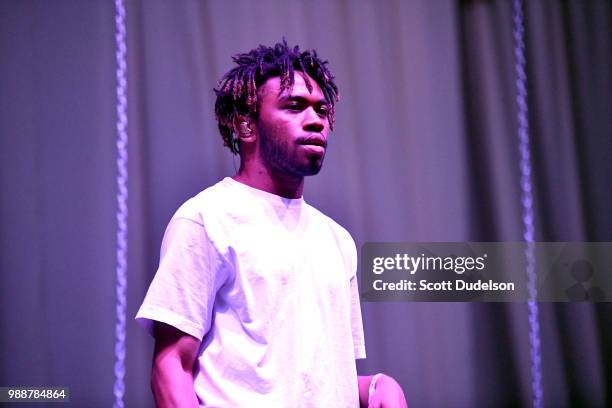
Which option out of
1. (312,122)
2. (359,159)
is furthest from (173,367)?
(359,159)

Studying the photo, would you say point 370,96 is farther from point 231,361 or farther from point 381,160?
point 231,361

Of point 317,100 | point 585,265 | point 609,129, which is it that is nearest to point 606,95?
point 609,129

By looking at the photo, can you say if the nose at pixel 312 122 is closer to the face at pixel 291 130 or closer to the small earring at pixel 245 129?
the face at pixel 291 130

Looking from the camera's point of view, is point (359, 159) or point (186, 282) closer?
point (186, 282)

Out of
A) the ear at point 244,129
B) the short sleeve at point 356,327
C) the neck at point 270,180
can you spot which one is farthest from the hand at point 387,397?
the ear at point 244,129

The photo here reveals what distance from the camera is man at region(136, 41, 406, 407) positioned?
1.07m

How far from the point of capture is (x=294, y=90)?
1223mm

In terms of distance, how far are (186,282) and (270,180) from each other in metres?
0.28

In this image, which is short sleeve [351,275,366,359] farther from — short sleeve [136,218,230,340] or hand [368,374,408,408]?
short sleeve [136,218,230,340]

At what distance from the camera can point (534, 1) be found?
6.58ft

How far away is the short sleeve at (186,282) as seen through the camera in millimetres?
1057

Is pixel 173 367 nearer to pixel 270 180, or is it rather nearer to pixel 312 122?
pixel 270 180

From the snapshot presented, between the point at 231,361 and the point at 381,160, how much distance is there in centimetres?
97

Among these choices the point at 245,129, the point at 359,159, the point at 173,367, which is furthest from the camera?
the point at 359,159
